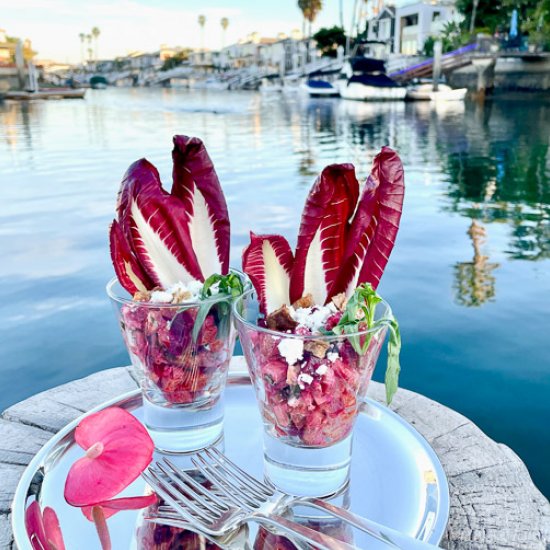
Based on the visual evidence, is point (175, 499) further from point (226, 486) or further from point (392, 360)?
point (392, 360)

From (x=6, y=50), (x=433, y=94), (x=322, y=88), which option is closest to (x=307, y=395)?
(x=433, y=94)

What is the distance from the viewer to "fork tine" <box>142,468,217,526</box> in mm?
1129

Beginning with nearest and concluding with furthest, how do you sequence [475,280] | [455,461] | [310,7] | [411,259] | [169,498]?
[169,498] → [455,461] → [475,280] → [411,259] → [310,7]

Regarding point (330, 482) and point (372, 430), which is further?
point (372, 430)

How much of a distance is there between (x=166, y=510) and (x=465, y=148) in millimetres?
13846

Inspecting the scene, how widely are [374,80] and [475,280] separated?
28.8 m

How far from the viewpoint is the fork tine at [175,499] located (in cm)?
113

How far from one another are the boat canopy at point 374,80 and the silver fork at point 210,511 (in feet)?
107

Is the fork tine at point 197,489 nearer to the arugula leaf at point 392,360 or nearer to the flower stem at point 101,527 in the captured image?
the flower stem at point 101,527

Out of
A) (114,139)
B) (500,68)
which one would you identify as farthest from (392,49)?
(114,139)

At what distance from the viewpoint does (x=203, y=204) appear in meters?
1.44

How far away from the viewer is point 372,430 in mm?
1541

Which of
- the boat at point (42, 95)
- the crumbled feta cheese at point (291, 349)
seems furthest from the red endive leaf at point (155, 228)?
the boat at point (42, 95)

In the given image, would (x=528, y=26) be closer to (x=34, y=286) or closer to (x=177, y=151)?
(x=34, y=286)
